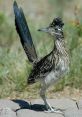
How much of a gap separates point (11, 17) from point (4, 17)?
1.17 metres

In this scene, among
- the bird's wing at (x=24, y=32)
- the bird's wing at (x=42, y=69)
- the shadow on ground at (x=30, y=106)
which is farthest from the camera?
the bird's wing at (x=24, y=32)

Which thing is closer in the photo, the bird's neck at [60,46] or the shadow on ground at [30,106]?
the bird's neck at [60,46]

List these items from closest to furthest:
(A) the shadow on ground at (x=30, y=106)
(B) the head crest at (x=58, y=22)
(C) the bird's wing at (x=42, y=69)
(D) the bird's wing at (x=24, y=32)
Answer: (B) the head crest at (x=58, y=22)
(C) the bird's wing at (x=42, y=69)
(A) the shadow on ground at (x=30, y=106)
(D) the bird's wing at (x=24, y=32)

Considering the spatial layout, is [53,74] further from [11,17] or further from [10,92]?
[11,17]

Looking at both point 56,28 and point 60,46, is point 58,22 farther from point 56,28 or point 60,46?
point 60,46

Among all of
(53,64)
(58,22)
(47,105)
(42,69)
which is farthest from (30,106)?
(58,22)

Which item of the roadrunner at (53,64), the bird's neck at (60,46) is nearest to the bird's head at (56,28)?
the roadrunner at (53,64)

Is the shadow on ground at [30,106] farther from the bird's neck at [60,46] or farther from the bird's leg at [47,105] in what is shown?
the bird's neck at [60,46]

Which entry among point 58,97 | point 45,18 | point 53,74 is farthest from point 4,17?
point 53,74

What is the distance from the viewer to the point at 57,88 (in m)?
9.07

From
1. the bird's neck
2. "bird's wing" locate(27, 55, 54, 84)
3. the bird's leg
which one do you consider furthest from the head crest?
the bird's leg

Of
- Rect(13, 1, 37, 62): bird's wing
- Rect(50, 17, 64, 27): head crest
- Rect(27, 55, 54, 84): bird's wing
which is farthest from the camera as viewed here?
Rect(13, 1, 37, 62): bird's wing

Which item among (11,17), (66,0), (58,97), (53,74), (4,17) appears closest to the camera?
(53,74)

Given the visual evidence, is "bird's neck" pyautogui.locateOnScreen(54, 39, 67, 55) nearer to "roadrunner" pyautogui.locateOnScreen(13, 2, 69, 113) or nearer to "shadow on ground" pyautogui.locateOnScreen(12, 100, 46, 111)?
"roadrunner" pyautogui.locateOnScreen(13, 2, 69, 113)
